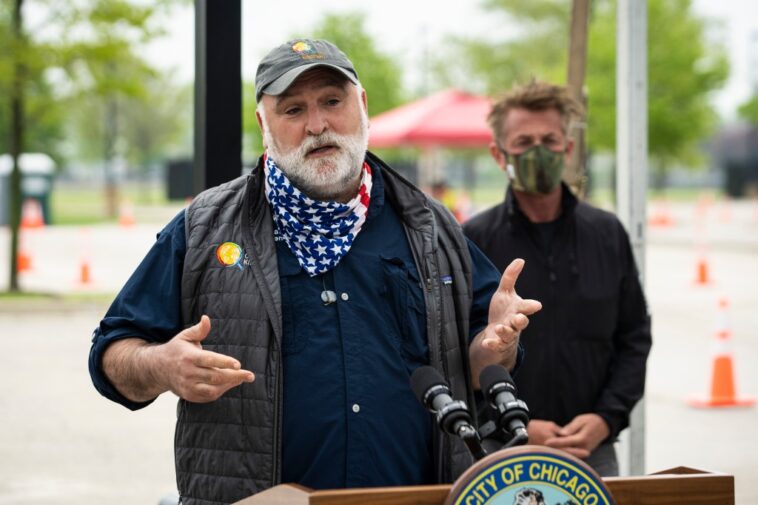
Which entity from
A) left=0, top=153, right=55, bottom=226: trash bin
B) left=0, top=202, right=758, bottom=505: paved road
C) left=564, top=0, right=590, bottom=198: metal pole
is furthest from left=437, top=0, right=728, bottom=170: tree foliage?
left=564, top=0, right=590, bottom=198: metal pole

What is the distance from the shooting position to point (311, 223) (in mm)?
2873

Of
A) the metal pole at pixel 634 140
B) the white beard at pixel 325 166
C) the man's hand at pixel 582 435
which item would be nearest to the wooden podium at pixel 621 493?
the white beard at pixel 325 166

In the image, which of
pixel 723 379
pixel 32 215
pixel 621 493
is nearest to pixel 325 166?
pixel 621 493

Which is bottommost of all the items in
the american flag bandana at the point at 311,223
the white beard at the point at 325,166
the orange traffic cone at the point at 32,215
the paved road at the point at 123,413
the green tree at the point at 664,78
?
the paved road at the point at 123,413

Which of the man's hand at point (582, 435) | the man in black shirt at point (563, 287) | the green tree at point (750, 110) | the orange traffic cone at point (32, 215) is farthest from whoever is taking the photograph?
the green tree at point (750, 110)

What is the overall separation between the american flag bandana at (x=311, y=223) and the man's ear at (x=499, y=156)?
4.96ft

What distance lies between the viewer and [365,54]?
39656 mm

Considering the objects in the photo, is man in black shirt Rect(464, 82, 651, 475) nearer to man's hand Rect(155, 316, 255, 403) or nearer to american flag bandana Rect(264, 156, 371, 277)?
american flag bandana Rect(264, 156, 371, 277)

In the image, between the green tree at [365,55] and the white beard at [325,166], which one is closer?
the white beard at [325,166]

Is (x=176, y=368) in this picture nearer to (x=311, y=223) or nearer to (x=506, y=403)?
(x=311, y=223)

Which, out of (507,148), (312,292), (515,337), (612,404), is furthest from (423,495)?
(507,148)

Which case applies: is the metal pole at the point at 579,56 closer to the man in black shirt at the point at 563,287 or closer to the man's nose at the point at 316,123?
the man in black shirt at the point at 563,287

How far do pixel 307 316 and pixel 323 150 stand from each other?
16.0 inches

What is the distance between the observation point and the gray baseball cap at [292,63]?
9.23 ft
